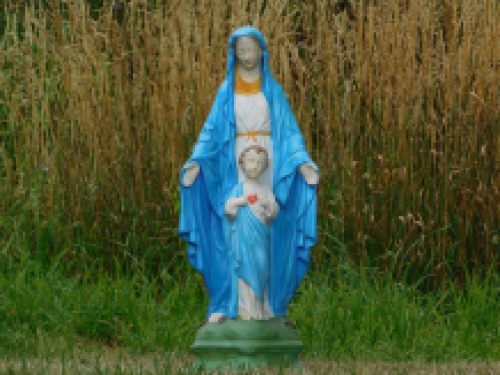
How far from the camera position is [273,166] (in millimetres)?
4820

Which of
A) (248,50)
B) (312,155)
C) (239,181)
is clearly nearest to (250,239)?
(239,181)

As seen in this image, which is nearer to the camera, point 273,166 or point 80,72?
point 273,166

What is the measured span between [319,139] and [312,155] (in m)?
0.27

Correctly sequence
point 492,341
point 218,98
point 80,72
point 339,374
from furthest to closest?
point 80,72 → point 492,341 → point 218,98 → point 339,374

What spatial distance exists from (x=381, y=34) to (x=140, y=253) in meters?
1.91

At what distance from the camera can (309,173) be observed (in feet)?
15.6

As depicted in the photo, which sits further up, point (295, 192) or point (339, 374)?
point (295, 192)

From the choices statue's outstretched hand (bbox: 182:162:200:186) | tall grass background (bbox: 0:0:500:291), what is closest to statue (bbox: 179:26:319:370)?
statue's outstretched hand (bbox: 182:162:200:186)

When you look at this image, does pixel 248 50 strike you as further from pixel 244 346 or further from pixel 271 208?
pixel 244 346

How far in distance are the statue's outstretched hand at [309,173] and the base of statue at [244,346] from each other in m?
0.60

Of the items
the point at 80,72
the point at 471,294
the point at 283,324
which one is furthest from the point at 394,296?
the point at 80,72

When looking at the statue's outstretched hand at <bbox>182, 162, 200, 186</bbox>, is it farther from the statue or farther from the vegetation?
the vegetation

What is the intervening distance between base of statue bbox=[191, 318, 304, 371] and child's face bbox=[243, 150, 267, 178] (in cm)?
61

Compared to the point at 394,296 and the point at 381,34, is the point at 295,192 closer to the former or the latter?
the point at 394,296
